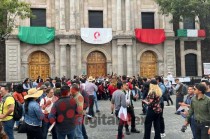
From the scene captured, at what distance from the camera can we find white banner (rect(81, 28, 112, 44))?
2933cm

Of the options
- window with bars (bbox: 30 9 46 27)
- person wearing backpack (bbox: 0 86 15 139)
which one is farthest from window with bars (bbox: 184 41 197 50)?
person wearing backpack (bbox: 0 86 15 139)

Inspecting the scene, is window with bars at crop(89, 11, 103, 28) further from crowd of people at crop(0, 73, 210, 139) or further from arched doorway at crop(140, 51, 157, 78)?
crowd of people at crop(0, 73, 210, 139)

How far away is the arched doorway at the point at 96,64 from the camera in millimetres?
30500

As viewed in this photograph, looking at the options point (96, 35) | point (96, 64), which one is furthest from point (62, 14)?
point (96, 64)

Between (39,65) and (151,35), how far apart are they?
35.4 ft

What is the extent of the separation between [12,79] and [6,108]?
66.2 ft

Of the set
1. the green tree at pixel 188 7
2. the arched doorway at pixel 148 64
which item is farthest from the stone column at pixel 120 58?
the green tree at pixel 188 7

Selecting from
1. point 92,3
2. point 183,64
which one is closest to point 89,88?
point 92,3

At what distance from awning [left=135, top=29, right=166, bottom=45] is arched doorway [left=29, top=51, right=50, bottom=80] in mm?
8786

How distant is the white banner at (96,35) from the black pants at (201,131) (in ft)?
74.0

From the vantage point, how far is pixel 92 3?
3081 centimetres

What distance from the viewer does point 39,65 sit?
2973 centimetres

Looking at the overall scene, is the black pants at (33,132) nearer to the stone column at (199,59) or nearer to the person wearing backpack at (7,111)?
the person wearing backpack at (7,111)

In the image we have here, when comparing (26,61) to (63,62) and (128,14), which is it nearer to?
(63,62)
